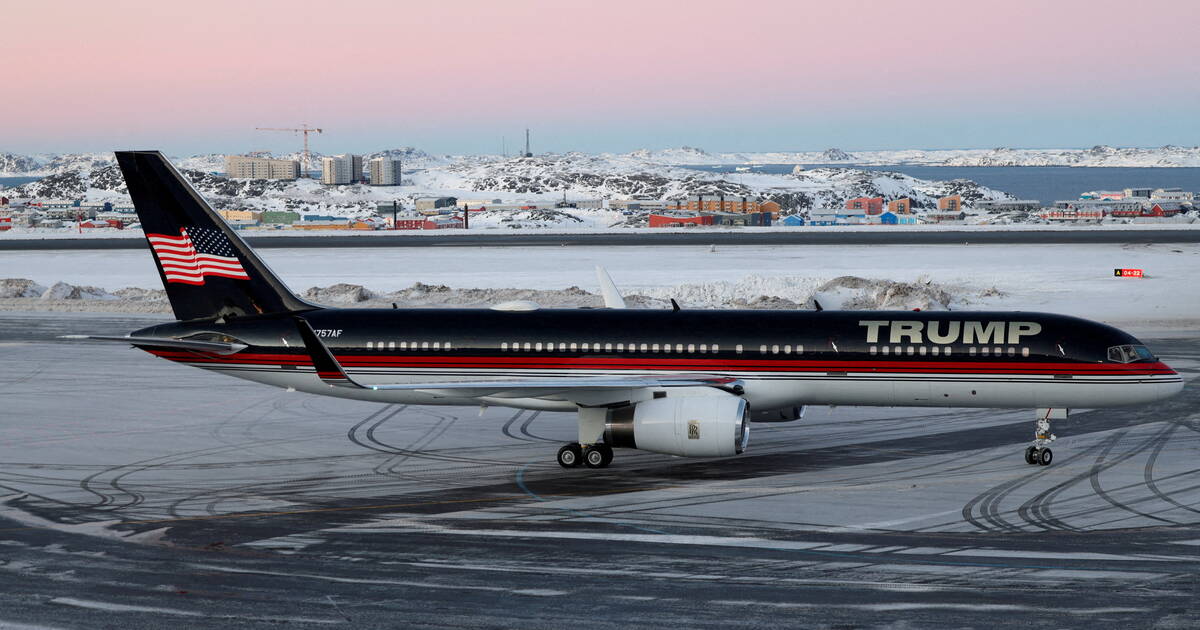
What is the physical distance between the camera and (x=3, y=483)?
30.8 m

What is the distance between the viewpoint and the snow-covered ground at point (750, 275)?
68938 mm

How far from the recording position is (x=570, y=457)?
107 feet

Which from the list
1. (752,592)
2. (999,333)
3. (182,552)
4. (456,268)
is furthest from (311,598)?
(456,268)

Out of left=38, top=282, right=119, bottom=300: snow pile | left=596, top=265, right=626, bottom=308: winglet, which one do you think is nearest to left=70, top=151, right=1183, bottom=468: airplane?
left=596, top=265, right=626, bottom=308: winglet

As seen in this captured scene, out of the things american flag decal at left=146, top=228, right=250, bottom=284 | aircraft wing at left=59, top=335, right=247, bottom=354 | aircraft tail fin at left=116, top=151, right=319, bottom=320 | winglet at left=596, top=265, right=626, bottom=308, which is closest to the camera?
aircraft wing at left=59, top=335, right=247, bottom=354

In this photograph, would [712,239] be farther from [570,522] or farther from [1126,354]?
[570,522]

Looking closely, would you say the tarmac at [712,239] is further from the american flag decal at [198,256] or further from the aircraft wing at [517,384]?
the aircraft wing at [517,384]

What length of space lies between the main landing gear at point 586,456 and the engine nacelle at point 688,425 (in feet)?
3.79

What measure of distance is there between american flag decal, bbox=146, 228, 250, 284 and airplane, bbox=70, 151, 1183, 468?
4cm

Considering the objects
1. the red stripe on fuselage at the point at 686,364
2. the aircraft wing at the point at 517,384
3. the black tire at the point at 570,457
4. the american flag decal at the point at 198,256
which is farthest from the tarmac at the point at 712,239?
the black tire at the point at 570,457

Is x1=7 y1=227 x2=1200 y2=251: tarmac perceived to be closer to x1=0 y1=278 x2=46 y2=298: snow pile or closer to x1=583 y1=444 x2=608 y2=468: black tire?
x1=0 y1=278 x2=46 y2=298: snow pile

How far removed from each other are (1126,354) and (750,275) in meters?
51.0

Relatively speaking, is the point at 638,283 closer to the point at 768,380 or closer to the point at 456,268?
the point at 456,268

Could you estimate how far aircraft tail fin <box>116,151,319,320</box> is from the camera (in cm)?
3594
